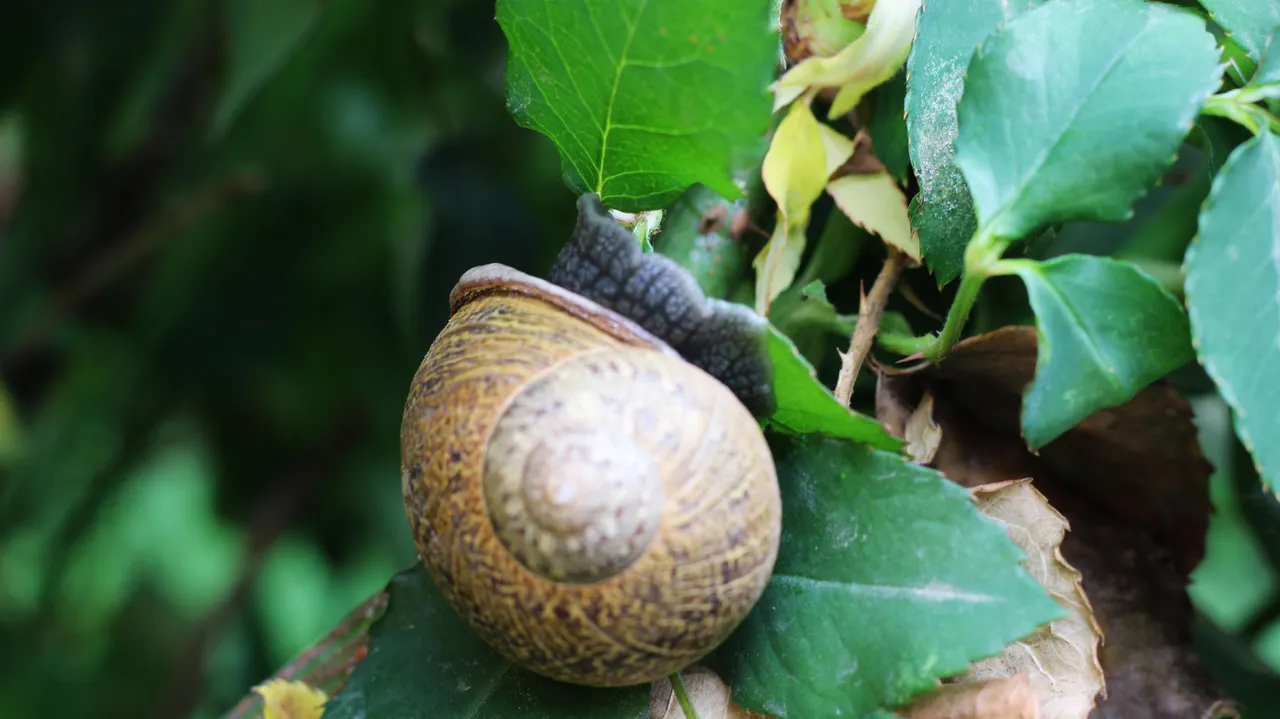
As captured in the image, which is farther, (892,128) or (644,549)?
(892,128)

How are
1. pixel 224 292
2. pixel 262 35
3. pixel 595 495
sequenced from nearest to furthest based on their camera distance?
pixel 595 495 < pixel 262 35 < pixel 224 292

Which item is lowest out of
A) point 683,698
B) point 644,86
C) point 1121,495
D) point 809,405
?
point 1121,495

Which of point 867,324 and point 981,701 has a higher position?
point 867,324

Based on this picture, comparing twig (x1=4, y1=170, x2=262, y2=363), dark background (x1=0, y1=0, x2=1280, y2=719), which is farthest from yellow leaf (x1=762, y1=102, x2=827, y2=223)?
twig (x1=4, y1=170, x2=262, y2=363)

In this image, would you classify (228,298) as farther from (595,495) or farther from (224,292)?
(595,495)

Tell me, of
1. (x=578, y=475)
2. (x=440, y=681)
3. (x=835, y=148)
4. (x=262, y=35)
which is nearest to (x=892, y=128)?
(x=835, y=148)

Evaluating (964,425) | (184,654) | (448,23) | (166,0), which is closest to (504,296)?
(964,425)

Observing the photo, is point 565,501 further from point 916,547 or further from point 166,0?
point 166,0
